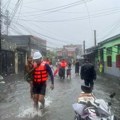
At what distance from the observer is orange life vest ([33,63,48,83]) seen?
11.5m

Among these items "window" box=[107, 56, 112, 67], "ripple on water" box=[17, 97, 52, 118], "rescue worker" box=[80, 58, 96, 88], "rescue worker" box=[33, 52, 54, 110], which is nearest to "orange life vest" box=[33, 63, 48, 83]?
"rescue worker" box=[33, 52, 54, 110]

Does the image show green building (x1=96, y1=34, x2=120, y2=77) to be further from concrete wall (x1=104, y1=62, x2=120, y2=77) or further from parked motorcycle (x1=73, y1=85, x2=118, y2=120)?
parked motorcycle (x1=73, y1=85, x2=118, y2=120)

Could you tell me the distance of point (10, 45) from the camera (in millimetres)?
42438

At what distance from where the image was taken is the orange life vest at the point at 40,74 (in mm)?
11484

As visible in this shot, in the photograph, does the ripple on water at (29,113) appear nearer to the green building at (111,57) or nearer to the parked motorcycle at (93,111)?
the parked motorcycle at (93,111)

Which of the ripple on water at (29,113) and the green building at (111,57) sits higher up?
the green building at (111,57)

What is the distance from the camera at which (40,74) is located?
11516mm

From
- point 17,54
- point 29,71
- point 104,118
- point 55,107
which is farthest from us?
point 17,54

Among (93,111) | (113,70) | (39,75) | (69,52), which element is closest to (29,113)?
(39,75)

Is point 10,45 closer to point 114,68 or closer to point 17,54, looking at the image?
point 17,54

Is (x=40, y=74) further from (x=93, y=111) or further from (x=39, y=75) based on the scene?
(x=93, y=111)

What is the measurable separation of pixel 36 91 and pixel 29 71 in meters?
0.64

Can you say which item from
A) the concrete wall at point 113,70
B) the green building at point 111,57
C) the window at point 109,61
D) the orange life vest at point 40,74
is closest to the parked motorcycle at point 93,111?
the orange life vest at point 40,74

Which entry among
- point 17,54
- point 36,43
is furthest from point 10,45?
point 36,43
